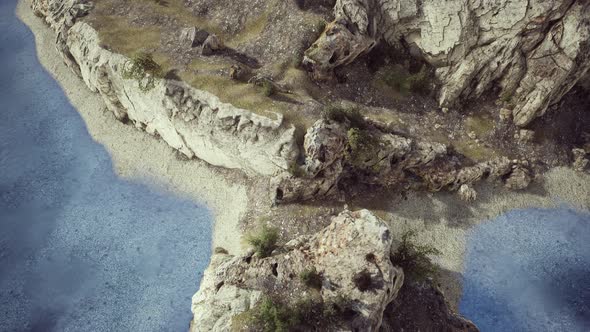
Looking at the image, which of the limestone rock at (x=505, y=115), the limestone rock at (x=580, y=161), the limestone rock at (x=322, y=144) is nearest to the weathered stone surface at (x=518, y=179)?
the limestone rock at (x=505, y=115)

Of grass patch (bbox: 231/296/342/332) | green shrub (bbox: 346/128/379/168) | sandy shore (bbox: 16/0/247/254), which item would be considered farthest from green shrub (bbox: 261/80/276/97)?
grass patch (bbox: 231/296/342/332)

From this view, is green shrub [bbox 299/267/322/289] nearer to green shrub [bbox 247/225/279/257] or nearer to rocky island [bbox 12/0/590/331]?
rocky island [bbox 12/0/590/331]

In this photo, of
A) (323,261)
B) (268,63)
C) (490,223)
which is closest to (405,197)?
(490,223)

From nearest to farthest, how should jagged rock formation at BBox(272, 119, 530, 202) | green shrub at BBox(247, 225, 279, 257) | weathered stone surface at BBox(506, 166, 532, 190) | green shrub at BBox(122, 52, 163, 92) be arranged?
green shrub at BBox(247, 225, 279, 257), jagged rock formation at BBox(272, 119, 530, 202), weathered stone surface at BBox(506, 166, 532, 190), green shrub at BBox(122, 52, 163, 92)

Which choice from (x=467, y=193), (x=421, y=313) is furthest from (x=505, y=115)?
(x=421, y=313)

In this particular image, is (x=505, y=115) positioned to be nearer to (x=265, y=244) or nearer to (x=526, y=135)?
(x=526, y=135)

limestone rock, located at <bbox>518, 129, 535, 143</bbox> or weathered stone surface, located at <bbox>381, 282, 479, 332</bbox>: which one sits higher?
limestone rock, located at <bbox>518, 129, 535, 143</bbox>

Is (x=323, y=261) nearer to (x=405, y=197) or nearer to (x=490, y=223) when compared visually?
(x=405, y=197)
